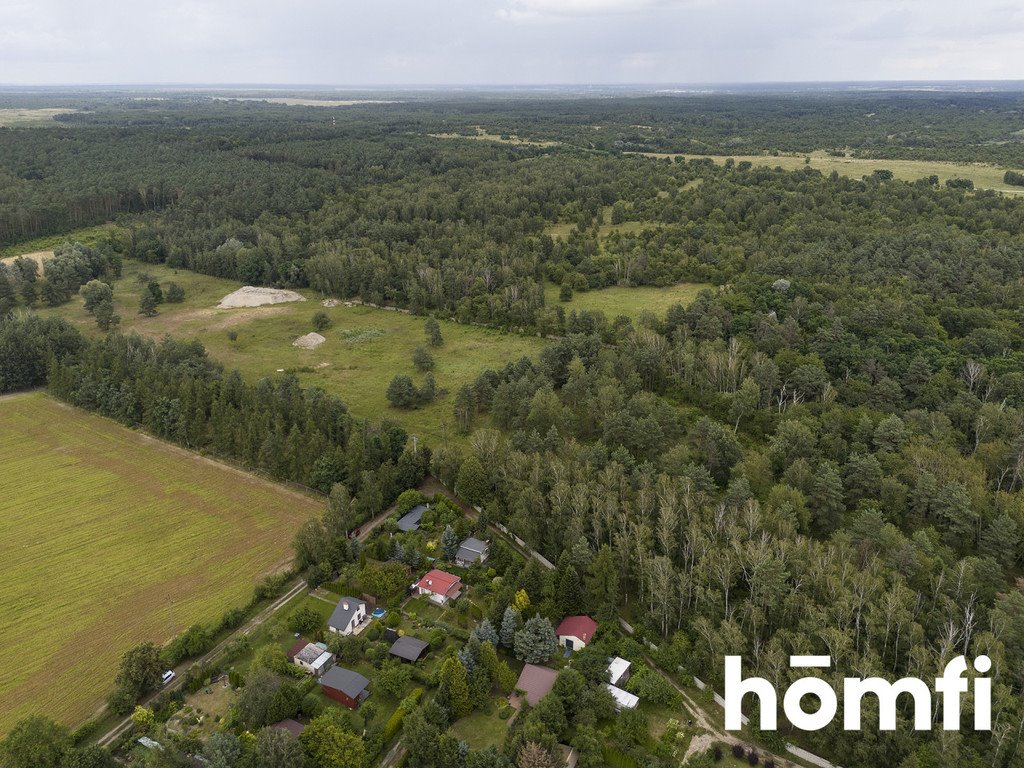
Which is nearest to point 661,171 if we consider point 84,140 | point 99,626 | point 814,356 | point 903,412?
point 814,356

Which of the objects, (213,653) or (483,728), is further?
(213,653)

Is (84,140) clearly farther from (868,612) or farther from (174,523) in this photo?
(868,612)

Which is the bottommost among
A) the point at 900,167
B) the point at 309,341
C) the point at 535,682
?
the point at 535,682

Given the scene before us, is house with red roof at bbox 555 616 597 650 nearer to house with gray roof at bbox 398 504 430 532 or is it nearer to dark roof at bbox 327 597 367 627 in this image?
dark roof at bbox 327 597 367 627

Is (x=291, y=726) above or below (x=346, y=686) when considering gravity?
below

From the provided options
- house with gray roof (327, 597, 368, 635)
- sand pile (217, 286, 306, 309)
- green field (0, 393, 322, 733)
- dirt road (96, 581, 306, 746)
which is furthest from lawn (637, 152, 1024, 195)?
dirt road (96, 581, 306, 746)

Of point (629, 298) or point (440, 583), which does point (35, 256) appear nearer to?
point (629, 298)

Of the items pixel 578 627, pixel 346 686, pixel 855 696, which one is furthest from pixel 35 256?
pixel 855 696

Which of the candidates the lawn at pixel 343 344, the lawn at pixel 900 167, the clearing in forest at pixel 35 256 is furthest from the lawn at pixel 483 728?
the lawn at pixel 900 167
